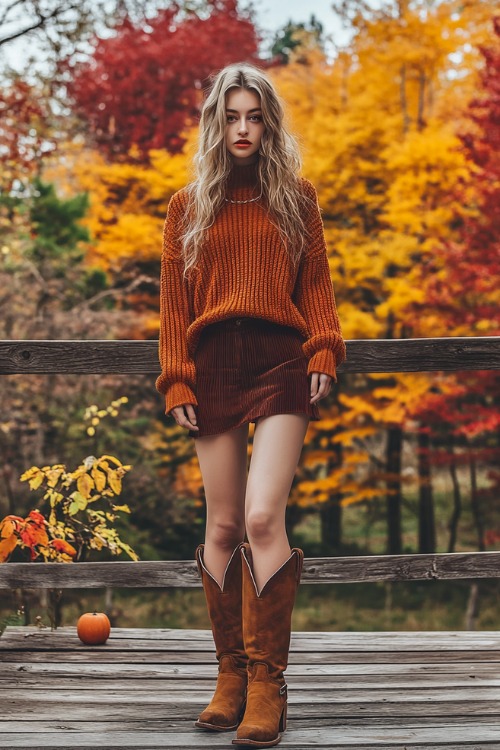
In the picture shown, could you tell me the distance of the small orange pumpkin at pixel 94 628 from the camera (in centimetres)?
366

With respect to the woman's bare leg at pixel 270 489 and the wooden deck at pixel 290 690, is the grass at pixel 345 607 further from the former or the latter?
the woman's bare leg at pixel 270 489

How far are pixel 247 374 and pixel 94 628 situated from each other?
4.73 ft

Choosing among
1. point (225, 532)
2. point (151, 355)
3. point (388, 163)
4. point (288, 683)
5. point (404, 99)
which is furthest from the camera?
point (404, 99)

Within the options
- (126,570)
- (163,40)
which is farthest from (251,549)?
(163,40)

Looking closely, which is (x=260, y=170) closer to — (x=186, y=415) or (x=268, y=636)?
(x=186, y=415)

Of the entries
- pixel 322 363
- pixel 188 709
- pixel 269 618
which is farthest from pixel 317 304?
pixel 188 709

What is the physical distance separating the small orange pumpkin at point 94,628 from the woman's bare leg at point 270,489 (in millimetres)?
1195

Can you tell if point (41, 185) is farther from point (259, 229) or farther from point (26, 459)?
point (259, 229)

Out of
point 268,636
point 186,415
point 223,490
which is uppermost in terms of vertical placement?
point 186,415

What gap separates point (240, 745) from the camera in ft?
8.36

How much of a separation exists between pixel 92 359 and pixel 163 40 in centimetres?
1401

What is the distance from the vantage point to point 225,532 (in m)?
2.83

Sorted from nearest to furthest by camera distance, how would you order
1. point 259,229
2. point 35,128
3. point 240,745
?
point 240,745 → point 259,229 → point 35,128

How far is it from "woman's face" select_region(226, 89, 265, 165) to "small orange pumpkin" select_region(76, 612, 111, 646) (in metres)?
1.83
